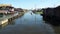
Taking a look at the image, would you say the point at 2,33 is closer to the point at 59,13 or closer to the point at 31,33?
the point at 31,33

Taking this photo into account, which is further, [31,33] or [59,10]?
[59,10]

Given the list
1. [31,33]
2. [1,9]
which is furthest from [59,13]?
[1,9]

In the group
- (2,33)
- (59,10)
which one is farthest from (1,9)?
(2,33)

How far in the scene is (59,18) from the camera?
128 feet

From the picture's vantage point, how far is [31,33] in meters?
21.6

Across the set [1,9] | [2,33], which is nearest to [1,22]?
[2,33]

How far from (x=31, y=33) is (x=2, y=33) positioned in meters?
4.16

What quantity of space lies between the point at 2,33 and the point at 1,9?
5902 centimetres

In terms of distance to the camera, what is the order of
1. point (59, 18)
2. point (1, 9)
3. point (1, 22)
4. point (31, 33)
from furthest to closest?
point (1, 9) < point (59, 18) < point (1, 22) < point (31, 33)

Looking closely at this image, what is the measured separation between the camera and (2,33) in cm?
2222

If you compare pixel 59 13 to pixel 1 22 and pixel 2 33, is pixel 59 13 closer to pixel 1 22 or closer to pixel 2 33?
pixel 1 22

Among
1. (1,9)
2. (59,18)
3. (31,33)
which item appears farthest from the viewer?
(1,9)

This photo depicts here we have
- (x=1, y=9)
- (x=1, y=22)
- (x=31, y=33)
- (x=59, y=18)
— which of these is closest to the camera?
(x=31, y=33)

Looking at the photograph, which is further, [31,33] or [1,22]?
[1,22]
